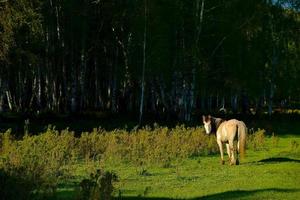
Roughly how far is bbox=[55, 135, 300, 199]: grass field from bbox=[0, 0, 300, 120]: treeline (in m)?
18.9

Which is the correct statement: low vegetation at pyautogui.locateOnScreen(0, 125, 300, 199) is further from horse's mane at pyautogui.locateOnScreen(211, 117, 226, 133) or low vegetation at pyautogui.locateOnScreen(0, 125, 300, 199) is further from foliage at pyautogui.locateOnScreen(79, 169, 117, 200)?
foliage at pyautogui.locateOnScreen(79, 169, 117, 200)

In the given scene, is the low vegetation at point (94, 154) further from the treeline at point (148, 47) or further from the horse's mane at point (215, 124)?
the treeline at point (148, 47)

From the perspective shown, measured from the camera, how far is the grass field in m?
15.7

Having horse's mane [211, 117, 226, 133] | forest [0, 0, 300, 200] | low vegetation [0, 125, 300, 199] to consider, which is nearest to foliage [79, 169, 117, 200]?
forest [0, 0, 300, 200]

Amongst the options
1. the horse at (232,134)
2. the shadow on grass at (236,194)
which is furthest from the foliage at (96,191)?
the horse at (232,134)

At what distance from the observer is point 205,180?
60.7 ft

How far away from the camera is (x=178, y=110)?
1932 inches

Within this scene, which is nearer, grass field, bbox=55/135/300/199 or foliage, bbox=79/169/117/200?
foliage, bbox=79/169/117/200

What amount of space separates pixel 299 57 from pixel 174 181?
215ft

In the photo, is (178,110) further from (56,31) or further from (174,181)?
(174,181)

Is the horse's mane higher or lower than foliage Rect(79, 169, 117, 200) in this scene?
higher

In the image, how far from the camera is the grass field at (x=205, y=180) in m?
15.7

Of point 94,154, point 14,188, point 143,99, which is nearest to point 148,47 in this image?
point 143,99

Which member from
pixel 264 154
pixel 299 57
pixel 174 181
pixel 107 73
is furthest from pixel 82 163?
pixel 299 57
